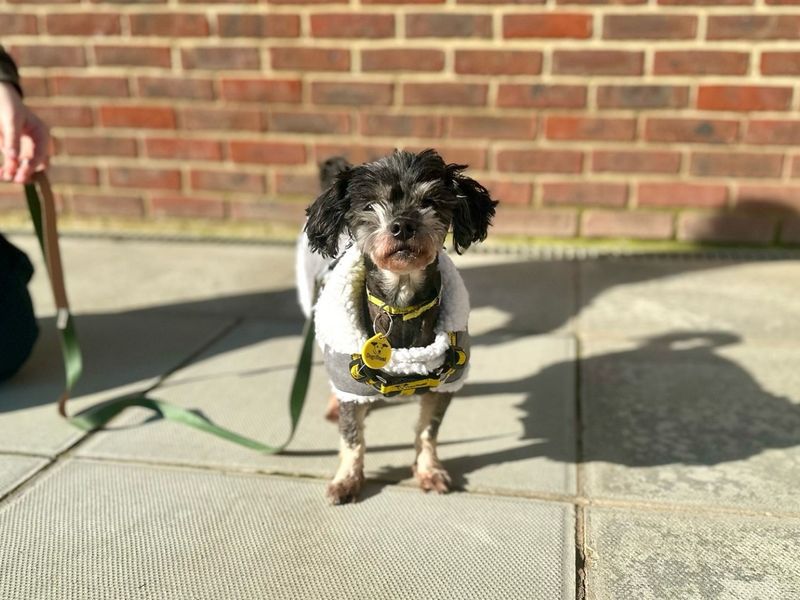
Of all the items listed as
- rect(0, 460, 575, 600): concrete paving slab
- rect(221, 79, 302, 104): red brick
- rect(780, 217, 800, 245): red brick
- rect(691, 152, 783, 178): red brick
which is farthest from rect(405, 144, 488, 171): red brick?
rect(0, 460, 575, 600): concrete paving slab

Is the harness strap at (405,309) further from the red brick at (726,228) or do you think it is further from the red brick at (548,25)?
the red brick at (726,228)

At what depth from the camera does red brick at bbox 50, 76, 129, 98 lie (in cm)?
566

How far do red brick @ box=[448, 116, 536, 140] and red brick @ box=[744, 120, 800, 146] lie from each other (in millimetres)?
1448

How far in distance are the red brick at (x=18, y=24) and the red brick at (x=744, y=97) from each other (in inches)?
189

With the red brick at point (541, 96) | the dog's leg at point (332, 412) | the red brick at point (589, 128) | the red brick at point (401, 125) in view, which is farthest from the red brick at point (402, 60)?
the dog's leg at point (332, 412)

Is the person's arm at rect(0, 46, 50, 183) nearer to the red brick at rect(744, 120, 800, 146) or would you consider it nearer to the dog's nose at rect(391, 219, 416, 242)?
the dog's nose at rect(391, 219, 416, 242)

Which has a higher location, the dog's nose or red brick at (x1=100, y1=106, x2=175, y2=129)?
the dog's nose

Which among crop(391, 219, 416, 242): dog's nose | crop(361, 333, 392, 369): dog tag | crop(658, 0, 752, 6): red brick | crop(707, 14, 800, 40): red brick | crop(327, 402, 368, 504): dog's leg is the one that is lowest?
crop(327, 402, 368, 504): dog's leg

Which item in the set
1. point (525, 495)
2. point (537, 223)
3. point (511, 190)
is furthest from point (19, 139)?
point (537, 223)

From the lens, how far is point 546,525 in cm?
254

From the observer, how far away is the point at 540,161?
5.33 m

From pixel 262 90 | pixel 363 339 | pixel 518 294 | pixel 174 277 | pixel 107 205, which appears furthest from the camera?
pixel 107 205

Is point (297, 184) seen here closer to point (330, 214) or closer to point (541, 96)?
point (541, 96)

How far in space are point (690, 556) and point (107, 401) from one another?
251cm
